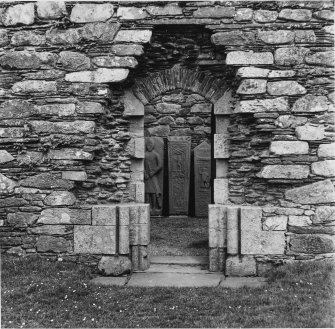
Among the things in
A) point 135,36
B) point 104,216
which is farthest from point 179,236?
point 135,36

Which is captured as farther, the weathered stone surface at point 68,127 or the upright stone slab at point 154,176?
the upright stone slab at point 154,176

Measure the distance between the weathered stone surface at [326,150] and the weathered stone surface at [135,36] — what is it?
2.62 m

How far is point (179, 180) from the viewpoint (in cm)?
1043

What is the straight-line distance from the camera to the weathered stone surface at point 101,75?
5891 mm

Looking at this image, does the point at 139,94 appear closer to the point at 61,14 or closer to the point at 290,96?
the point at 61,14

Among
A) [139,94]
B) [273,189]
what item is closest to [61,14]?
[139,94]

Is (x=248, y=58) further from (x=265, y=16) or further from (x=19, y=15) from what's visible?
(x=19, y=15)

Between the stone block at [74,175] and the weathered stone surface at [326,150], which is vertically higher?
the weathered stone surface at [326,150]

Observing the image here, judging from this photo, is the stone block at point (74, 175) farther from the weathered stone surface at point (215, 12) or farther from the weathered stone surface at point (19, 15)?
the weathered stone surface at point (215, 12)

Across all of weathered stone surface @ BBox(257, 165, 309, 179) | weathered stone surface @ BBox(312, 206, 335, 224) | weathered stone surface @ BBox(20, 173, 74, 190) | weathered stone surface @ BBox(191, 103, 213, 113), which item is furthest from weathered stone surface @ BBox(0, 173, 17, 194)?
weathered stone surface @ BBox(191, 103, 213, 113)

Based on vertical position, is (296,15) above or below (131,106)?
above

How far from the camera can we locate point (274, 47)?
576 centimetres

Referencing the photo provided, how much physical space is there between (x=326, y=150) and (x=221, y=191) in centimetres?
144

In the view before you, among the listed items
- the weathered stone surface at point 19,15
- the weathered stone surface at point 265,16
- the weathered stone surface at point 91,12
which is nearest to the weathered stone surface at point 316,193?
the weathered stone surface at point 265,16
